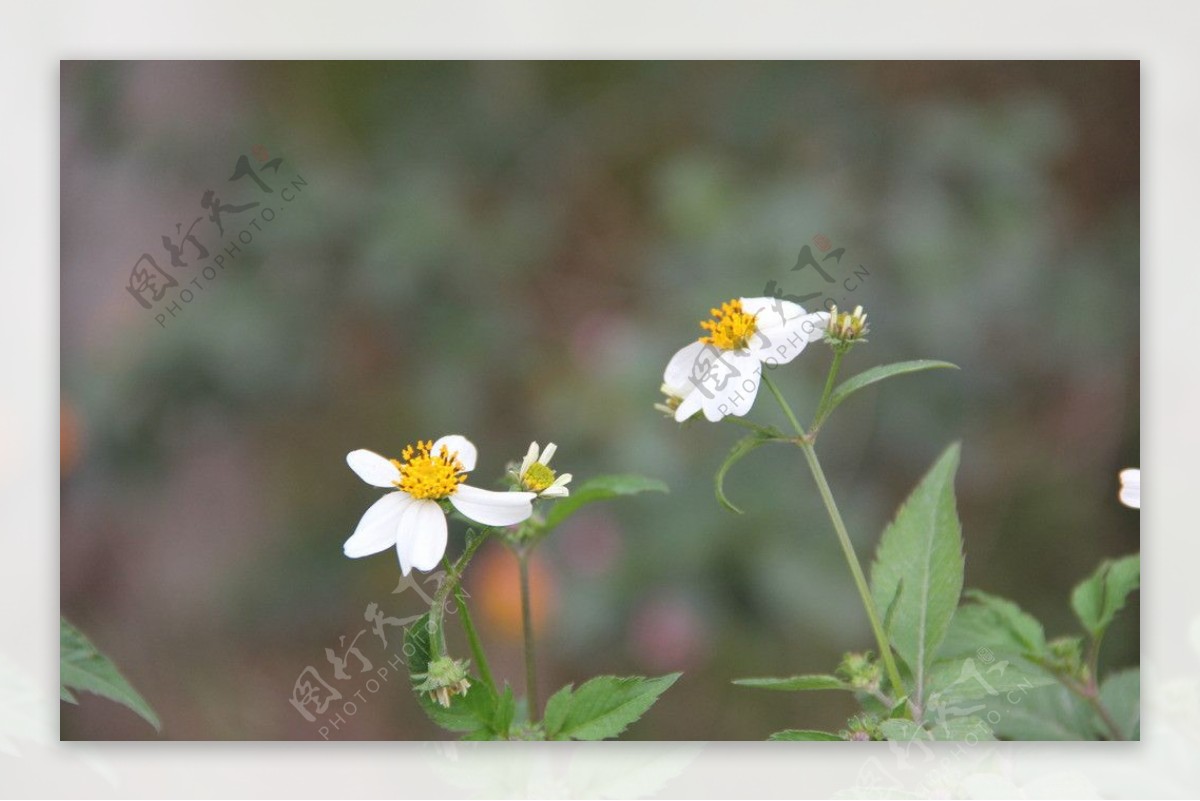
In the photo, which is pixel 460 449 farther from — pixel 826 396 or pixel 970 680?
pixel 970 680

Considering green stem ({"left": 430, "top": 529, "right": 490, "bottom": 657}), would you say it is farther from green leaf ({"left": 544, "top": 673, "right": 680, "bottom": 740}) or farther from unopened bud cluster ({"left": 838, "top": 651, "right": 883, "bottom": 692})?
unopened bud cluster ({"left": 838, "top": 651, "right": 883, "bottom": 692})

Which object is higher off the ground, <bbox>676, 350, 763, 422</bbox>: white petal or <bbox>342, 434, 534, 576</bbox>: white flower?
<bbox>676, 350, 763, 422</bbox>: white petal

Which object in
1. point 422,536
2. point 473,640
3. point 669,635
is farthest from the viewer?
point 669,635

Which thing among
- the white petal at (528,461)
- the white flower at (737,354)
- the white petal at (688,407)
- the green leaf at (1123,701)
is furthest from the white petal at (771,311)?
the green leaf at (1123,701)

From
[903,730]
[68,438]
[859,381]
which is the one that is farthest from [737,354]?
[68,438]

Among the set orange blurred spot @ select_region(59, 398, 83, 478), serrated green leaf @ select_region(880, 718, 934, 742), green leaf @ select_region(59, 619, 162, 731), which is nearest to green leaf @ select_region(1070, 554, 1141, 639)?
serrated green leaf @ select_region(880, 718, 934, 742)

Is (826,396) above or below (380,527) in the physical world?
above
